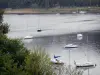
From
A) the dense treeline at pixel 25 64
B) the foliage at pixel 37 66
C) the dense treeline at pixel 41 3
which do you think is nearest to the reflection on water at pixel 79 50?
the dense treeline at pixel 25 64

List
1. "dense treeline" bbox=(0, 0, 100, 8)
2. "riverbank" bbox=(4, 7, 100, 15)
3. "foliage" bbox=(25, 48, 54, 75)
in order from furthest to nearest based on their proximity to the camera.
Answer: "dense treeline" bbox=(0, 0, 100, 8) → "riverbank" bbox=(4, 7, 100, 15) → "foliage" bbox=(25, 48, 54, 75)

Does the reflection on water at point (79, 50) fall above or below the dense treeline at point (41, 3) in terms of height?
below

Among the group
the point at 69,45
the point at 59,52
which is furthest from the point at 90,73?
the point at 69,45

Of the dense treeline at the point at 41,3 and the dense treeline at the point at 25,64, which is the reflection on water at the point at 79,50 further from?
the dense treeline at the point at 41,3

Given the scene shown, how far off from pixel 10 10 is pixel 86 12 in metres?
11.6

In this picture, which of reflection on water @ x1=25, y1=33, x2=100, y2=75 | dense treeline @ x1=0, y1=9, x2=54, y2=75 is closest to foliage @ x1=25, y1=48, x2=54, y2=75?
dense treeline @ x1=0, y1=9, x2=54, y2=75

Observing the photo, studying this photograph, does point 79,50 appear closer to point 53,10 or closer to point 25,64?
point 25,64

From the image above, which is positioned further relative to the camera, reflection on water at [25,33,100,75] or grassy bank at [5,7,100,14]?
grassy bank at [5,7,100,14]

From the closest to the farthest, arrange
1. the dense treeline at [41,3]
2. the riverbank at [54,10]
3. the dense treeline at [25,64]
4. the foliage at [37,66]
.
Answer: the dense treeline at [25,64]
the foliage at [37,66]
the riverbank at [54,10]
the dense treeline at [41,3]

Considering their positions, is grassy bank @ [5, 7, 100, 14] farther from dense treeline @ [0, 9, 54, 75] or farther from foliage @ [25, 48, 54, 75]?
foliage @ [25, 48, 54, 75]

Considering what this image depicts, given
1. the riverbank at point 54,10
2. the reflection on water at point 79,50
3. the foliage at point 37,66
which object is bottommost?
the reflection on water at point 79,50

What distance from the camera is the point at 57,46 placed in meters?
19.0

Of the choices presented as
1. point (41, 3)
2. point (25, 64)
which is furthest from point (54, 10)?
point (25, 64)

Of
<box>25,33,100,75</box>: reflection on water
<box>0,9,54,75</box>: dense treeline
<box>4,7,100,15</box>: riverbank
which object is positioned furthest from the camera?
<box>4,7,100,15</box>: riverbank
